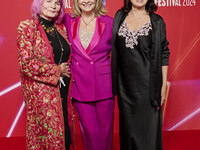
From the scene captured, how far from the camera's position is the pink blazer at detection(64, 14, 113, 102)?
6.85 ft

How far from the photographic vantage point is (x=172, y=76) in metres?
3.46

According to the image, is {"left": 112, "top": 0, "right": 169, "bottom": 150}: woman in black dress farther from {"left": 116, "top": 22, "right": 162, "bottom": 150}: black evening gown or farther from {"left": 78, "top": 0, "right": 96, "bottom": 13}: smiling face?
{"left": 78, "top": 0, "right": 96, "bottom": 13}: smiling face

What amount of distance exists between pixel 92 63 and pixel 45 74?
0.39 m

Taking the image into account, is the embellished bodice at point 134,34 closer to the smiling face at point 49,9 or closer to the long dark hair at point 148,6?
the long dark hair at point 148,6

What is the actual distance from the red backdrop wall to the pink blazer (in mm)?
1142

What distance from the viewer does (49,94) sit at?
6.54 ft

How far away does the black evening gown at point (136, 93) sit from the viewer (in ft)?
6.62

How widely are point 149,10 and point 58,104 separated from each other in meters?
1.06

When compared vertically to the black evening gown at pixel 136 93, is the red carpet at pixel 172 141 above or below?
below

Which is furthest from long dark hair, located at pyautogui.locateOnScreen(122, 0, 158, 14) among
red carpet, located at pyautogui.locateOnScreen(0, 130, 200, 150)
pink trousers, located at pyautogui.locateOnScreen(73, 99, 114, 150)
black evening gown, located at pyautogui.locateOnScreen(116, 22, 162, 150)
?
red carpet, located at pyautogui.locateOnScreen(0, 130, 200, 150)

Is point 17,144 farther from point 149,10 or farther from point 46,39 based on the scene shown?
point 149,10

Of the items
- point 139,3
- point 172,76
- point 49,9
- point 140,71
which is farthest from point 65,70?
point 172,76

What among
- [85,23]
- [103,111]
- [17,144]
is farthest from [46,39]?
[17,144]

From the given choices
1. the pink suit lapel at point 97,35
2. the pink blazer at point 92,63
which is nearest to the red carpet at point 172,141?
the pink blazer at point 92,63
